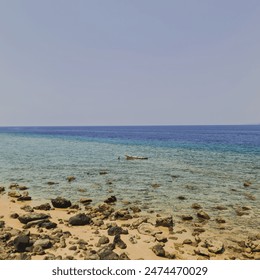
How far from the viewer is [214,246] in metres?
12.7

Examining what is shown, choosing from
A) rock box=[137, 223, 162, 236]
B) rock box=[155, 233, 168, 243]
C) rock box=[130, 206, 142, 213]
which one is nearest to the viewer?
rock box=[155, 233, 168, 243]

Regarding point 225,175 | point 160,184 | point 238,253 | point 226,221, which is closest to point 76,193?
point 160,184

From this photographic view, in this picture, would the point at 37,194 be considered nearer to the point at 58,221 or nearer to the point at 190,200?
the point at 58,221

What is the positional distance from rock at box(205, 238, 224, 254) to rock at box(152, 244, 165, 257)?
8.58ft

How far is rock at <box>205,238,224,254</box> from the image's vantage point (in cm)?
1244

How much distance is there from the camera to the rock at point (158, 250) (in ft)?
38.9

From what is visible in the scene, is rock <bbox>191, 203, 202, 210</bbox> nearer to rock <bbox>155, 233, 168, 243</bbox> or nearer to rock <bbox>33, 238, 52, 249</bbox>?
rock <bbox>155, 233, 168, 243</bbox>

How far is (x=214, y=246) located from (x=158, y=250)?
3125mm

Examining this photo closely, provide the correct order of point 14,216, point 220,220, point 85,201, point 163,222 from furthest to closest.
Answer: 1. point 85,201
2. point 220,220
3. point 14,216
4. point 163,222

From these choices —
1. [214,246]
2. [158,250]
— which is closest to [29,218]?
[158,250]

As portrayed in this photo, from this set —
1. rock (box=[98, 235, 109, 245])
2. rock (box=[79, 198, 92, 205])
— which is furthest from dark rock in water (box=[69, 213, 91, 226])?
rock (box=[79, 198, 92, 205])

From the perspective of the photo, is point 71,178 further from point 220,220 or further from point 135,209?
point 220,220

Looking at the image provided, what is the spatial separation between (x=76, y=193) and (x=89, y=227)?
9.26m

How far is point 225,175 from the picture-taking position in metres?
32.8
